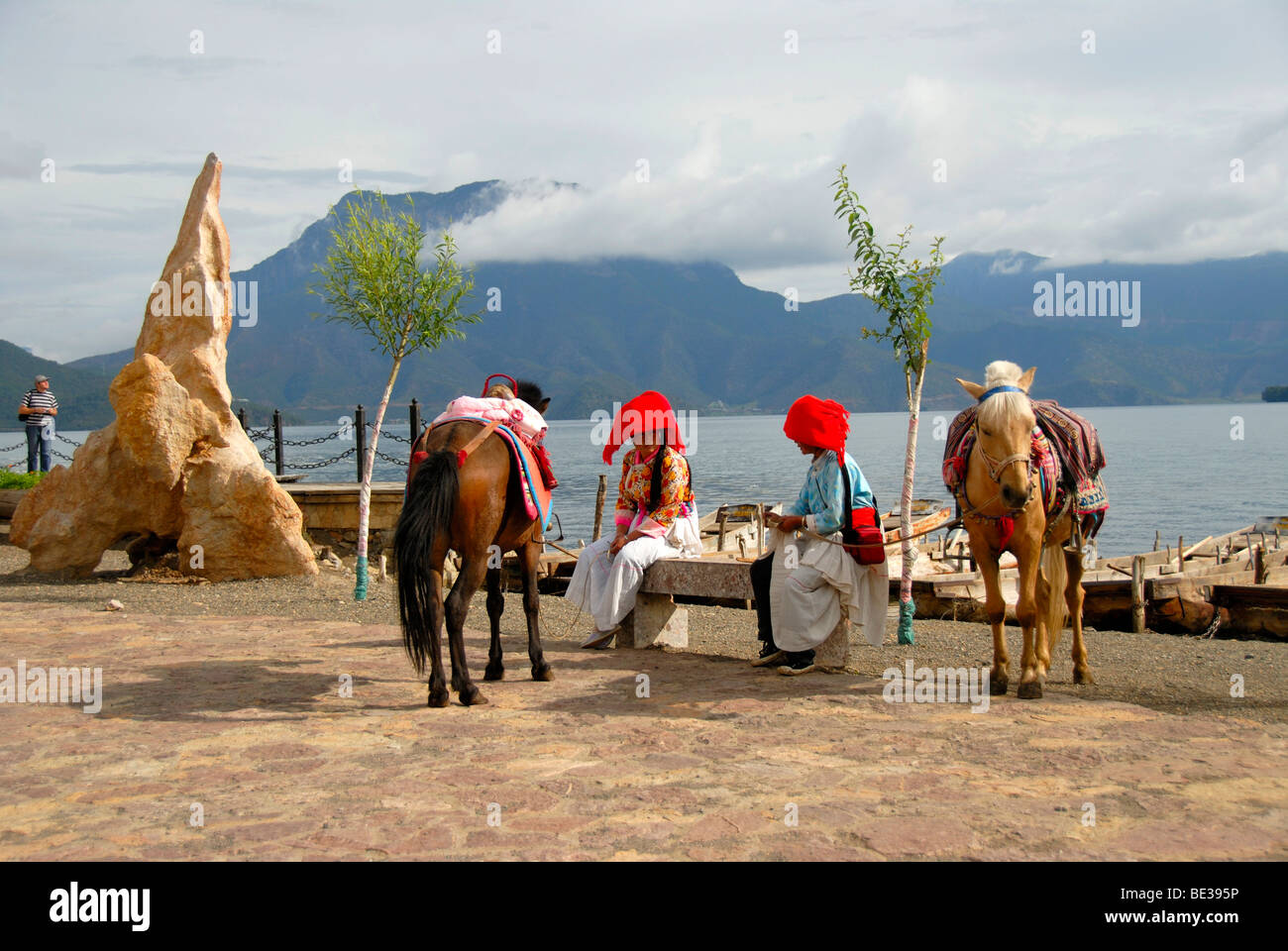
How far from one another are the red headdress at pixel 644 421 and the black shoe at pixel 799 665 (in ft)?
5.47

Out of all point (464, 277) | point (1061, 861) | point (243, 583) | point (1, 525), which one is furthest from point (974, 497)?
point (1, 525)

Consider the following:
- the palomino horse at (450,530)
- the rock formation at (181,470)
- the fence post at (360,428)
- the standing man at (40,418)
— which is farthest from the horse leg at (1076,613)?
the standing man at (40,418)

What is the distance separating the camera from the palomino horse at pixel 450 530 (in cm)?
552

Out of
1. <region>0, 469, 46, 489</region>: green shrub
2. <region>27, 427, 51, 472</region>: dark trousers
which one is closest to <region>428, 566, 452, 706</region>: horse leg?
<region>0, 469, 46, 489</region>: green shrub

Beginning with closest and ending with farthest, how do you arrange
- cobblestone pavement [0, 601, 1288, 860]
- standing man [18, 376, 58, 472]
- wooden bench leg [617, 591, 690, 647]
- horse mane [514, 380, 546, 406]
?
cobblestone pavement [0, 601, 1288, 860], horse mane [514, 380, 546, 406], wooden bench leg [617, 591, 690, 647], standing man [18, 376, 58, 472]

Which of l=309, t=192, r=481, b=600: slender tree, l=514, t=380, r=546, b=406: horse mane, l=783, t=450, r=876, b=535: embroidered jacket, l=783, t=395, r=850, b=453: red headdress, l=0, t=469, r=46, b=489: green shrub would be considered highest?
l=309, t=192, r=481, b=600: slender tree

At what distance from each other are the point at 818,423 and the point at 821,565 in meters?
0.90

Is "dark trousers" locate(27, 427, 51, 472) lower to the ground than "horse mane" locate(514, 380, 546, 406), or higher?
lower

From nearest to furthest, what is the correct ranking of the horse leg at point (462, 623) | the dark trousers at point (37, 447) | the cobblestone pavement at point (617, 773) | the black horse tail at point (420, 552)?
the cobblestone pavement at point (617, 773) < the black horse tail at point (420, 552) < the horse leg at point (462, 623) < the dark trousers at point (37, 447)

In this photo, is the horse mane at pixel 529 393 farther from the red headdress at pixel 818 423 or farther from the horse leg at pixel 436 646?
the red headdress at pixel 818 423

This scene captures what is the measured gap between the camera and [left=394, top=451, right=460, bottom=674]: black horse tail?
5.51m

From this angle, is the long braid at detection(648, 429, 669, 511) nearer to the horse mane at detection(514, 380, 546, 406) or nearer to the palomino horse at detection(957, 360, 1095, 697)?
the horse mane at detection(514, 380, 546, 406)

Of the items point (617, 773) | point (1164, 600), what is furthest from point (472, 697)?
point (1164, 600)

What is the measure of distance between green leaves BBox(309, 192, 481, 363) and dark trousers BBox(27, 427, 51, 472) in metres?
10.9
